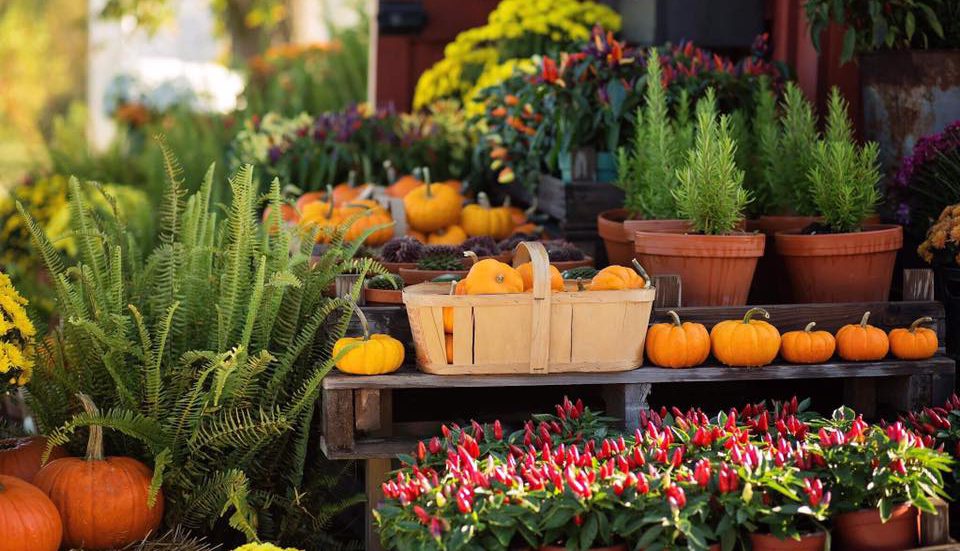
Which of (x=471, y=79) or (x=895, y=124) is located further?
(x=471, y=79)

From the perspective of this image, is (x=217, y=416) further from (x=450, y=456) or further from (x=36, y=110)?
(x=36, y=110)

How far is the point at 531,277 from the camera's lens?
10.7 feet

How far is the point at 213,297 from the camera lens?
3.58 meters

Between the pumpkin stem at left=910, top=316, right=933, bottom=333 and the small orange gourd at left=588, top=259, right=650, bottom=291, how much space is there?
29.4 inches

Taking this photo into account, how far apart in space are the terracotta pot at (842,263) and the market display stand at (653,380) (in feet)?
0.34

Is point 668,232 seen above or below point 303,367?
above

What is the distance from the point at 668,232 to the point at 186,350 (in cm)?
139

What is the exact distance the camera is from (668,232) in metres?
3.57

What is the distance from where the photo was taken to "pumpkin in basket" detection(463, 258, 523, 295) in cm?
308

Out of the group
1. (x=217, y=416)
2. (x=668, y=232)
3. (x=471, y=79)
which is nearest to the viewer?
(x=217, y=416)

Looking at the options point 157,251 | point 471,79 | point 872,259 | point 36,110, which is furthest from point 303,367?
point 36,110

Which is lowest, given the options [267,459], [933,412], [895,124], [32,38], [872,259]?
[267,459]

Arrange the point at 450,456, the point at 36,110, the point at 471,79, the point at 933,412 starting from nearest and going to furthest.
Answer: the point at 450,456
the point at 933,412
the point at 471,79
the point at 36,110

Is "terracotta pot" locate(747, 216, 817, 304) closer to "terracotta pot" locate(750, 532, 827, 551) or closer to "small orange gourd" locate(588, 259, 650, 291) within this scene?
"small orange gourd" locate(588, 259, 650, 291)
